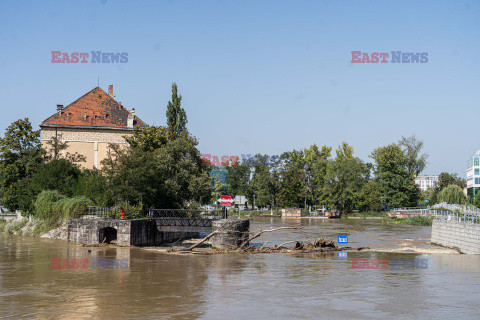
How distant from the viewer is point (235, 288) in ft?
61.4

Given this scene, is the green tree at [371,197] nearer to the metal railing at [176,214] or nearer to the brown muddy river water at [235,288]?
the metal railing at [176,214]

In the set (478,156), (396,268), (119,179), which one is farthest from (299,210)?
(396,268)

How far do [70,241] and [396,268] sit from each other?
2330cm

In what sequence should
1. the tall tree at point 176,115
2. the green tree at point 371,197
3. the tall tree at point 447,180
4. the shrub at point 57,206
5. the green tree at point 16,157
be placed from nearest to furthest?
the shrub at point 57,206 < the green tree at point 16,157 < the tall tree at point 176,115 < the green tree at point 371,197 < the tall tree at point 447,180

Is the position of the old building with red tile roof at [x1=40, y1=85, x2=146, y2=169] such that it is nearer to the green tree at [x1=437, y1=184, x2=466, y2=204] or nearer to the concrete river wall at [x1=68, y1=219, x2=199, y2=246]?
the concrete river wall at [x1=68, y1=219, x2=199, y2=246]

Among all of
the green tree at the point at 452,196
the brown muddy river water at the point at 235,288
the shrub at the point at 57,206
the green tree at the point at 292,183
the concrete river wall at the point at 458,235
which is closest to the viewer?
the brown muddy river water at the point at 235,288

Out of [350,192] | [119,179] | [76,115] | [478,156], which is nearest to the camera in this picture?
[119,179]

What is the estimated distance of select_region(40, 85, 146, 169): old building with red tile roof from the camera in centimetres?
6650

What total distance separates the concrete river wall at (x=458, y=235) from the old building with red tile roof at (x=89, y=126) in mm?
45264

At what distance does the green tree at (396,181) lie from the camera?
94250mm

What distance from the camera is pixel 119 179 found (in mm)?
38281

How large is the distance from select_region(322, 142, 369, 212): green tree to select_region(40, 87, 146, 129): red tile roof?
1728 inches

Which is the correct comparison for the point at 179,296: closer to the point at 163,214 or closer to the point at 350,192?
the point at 163,214

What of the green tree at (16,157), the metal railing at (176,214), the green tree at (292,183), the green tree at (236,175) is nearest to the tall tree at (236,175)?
the green tree at (236,175)
